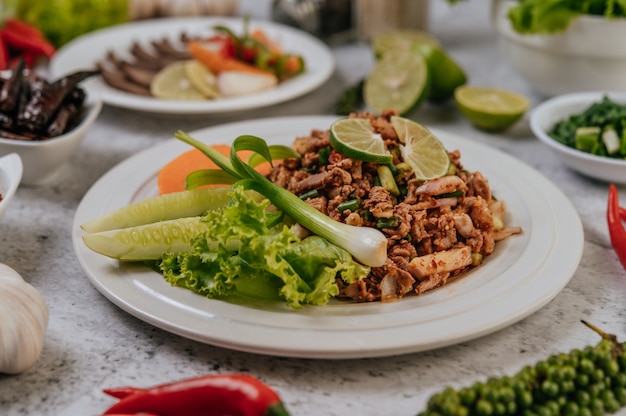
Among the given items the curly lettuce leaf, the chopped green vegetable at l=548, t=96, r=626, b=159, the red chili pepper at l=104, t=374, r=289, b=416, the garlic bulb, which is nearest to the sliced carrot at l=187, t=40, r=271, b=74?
the chopped green vegetable at l=548, t=96, r=626, b=159

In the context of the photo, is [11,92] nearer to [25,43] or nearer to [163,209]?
[163,209]

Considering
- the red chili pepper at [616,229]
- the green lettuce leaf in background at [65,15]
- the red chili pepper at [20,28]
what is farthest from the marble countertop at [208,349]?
the green lettuce leaf in background at [65,15]

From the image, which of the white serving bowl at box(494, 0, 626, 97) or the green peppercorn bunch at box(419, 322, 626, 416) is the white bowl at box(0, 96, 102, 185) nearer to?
the green peppercorn bunch at box(419, 322, 626, 416)

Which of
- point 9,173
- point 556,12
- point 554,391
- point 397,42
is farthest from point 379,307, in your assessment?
point 397,42

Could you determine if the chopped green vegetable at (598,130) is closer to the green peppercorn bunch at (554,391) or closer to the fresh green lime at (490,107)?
the fresh green lime at (490,107)

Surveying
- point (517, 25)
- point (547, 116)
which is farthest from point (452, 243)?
point (517, 25)

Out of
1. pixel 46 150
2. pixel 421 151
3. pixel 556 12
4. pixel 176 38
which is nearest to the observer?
pixel 421 151

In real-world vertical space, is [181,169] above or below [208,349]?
above

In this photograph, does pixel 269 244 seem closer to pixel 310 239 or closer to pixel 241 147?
pixel 310 239
